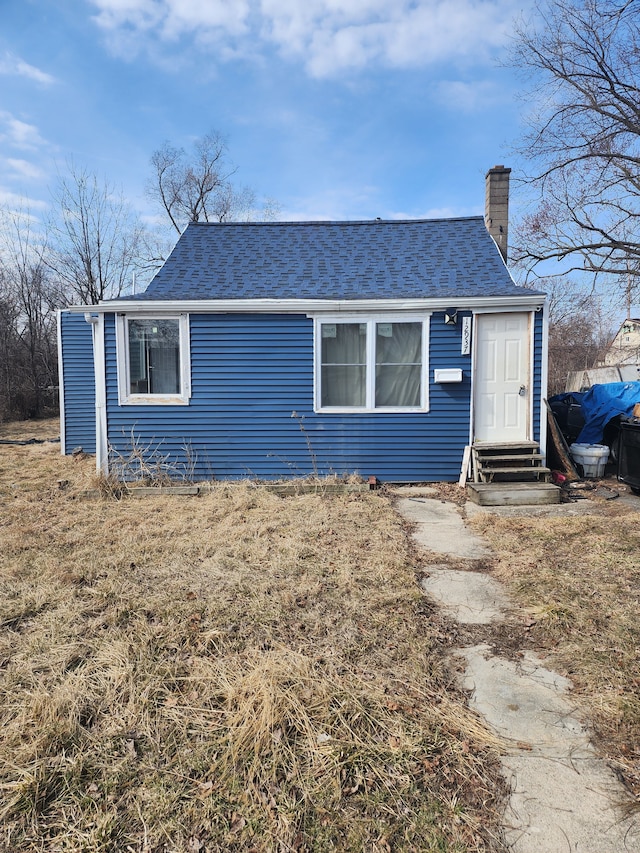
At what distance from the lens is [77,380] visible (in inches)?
409

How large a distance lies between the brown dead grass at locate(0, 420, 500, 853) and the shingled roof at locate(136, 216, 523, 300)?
14.8 feet

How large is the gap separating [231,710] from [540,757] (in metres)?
1.40

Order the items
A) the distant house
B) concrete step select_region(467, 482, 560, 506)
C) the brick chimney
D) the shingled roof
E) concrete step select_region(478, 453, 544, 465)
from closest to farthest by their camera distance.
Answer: concrete step select_region(467, 482, 560, 506), concrete step select_region(478, 453, 544, 465), the shingled roof, the brick chimney, the distant house

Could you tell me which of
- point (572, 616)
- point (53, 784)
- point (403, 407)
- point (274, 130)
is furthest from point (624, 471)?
point (274, 130)

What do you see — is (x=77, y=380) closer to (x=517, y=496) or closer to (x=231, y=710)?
(x=517, y=496)

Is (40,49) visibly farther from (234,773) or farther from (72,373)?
(234,773)

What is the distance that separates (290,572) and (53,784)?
7.51ft

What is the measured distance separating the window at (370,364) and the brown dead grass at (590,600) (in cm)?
251

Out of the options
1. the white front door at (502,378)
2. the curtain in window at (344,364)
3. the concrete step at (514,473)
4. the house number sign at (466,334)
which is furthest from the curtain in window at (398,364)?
the concrete step at (514,473)

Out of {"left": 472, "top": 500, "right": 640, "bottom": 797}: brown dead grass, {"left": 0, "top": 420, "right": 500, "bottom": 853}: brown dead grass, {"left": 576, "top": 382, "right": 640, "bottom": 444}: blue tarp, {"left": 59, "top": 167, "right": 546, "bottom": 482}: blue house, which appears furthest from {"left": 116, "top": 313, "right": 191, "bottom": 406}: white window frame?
{"left": 576, "top": 382, "right": 640, "bottom": 444}: blue tarp

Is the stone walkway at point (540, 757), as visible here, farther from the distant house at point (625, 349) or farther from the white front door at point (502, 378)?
the distant house at point (625, 349)

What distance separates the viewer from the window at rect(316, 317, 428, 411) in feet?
24.1

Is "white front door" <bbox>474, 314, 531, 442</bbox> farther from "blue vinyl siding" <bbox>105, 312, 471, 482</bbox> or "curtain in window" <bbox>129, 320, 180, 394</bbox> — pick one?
"curtain in window" <bbox>129, 320, 180, 394</bbox>

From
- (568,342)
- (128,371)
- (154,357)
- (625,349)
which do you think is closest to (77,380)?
(128,371)
